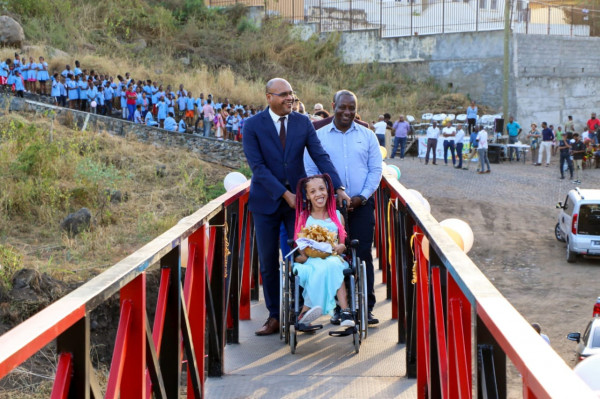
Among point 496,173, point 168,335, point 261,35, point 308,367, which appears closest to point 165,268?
point 168,335

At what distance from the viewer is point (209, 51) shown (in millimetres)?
40125

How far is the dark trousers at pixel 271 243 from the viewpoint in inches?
252

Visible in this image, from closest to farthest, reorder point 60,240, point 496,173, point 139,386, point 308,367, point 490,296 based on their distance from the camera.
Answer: point 490,296
point 139,386
point 308,367
point 60,240
point 496,173

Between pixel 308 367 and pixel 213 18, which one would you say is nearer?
pixel 308 367

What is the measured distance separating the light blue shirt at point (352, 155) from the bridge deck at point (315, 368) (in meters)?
1.20

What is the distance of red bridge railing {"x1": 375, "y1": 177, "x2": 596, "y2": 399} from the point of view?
6.43 ft

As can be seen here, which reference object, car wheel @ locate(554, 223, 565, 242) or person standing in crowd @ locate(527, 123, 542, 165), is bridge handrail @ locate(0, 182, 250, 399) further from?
person standing in crowd @ locate(527, 123, 542, 165)

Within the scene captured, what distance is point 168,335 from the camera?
391 cm

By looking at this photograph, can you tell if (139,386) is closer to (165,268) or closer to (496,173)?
(165,268)

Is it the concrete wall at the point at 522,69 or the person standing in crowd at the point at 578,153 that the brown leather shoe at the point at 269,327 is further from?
the concrete wall at the point at 522,69

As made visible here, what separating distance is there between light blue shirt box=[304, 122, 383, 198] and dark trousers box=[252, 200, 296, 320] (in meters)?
0.58

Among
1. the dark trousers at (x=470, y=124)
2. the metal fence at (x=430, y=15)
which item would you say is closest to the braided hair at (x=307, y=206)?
the dark trousers at (x=470, y=124)

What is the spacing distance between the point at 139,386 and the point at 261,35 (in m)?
39.6

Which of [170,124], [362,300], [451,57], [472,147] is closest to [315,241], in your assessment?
[362,300]
